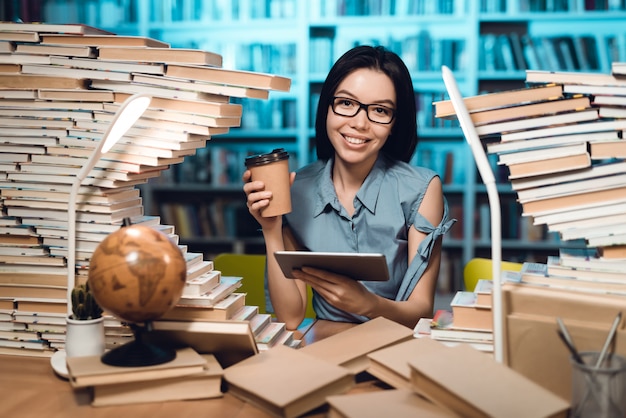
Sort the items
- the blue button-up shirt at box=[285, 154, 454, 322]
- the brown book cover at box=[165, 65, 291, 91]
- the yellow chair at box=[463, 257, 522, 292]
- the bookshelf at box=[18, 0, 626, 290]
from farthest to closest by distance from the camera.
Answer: the bookshelf at box=[18, 0, 626, 290], the yellow chair at box=[463, 257, 522, 292], the blue button-up shirt at box=[285, 154, 454, 322], the brown book cover at box=[165, 65, 291, 91]

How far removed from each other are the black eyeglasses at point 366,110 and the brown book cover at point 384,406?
36.9 inches

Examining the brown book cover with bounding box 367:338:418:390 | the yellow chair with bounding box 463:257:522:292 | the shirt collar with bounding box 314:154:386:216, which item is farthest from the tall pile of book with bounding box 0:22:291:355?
the yellow chair with bounding box 463:257:522:292

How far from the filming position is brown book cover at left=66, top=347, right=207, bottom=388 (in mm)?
1141

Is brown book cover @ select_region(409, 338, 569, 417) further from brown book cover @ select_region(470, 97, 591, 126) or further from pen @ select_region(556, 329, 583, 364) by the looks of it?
brown book cover @ select_region(470, 97, 591, 126)

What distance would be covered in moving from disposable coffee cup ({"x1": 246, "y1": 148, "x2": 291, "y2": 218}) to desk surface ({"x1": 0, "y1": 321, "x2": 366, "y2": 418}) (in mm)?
499

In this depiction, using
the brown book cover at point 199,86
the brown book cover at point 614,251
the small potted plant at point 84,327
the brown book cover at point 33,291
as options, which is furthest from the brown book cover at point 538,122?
the brown book cover at point 33,291

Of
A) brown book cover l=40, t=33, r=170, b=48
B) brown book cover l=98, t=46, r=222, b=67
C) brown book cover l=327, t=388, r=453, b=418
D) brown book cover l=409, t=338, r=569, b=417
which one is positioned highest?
brown book cover l=40, t=33, r=170, b=48

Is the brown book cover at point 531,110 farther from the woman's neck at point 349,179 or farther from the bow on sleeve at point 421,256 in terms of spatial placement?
the woman's neck at point 349,179

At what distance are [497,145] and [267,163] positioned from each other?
0.52m

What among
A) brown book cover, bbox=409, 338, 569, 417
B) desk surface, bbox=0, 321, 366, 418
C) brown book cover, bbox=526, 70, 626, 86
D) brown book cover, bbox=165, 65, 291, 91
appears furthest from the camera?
brown book cover, bbox=165, 65, 291, 91

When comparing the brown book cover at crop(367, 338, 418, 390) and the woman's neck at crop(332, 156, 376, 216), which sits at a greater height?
the woman's neck at crop(332, 156, 376, 216)

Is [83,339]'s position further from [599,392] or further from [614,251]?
[614,251]

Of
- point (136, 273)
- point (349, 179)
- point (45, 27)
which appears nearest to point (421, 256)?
point (349, 179)

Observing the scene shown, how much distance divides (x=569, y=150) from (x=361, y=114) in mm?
722
